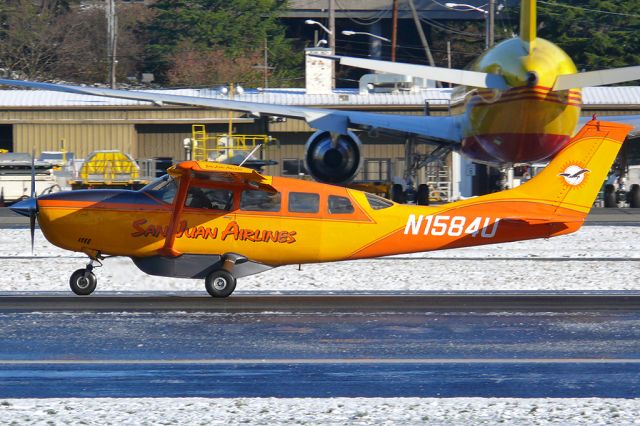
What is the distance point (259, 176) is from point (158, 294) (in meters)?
2.40

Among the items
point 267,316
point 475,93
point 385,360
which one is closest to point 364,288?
point 267,316

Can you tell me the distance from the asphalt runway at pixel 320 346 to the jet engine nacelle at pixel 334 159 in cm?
1518

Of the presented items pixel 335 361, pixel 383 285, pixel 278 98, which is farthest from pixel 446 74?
pixel 278 98

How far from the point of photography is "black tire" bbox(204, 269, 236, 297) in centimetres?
1434

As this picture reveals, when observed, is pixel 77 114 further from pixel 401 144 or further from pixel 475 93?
pixel 475 93

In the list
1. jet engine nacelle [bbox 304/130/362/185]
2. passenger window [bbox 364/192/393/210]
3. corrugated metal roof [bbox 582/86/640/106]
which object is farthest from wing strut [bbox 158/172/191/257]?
corrugated metal roof [bbox 582/86/640/106]

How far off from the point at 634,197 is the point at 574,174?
804 inches

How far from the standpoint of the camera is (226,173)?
46.2 ft

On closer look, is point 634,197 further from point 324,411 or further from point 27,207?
point 324,411

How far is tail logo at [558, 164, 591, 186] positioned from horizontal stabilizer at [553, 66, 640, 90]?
20.8 feet

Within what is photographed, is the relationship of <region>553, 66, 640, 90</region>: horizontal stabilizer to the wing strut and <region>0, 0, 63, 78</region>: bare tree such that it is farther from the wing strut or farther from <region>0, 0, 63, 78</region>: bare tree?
<region>0, 0, 63, 78</region>: bare tree

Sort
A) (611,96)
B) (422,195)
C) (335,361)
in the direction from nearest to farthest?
(335,361) → (422,195) → (611,96)

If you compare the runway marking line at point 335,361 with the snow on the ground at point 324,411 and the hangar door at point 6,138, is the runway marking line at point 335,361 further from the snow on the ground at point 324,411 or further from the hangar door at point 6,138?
the hangar door at point 6,138

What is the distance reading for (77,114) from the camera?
48.0 metres
